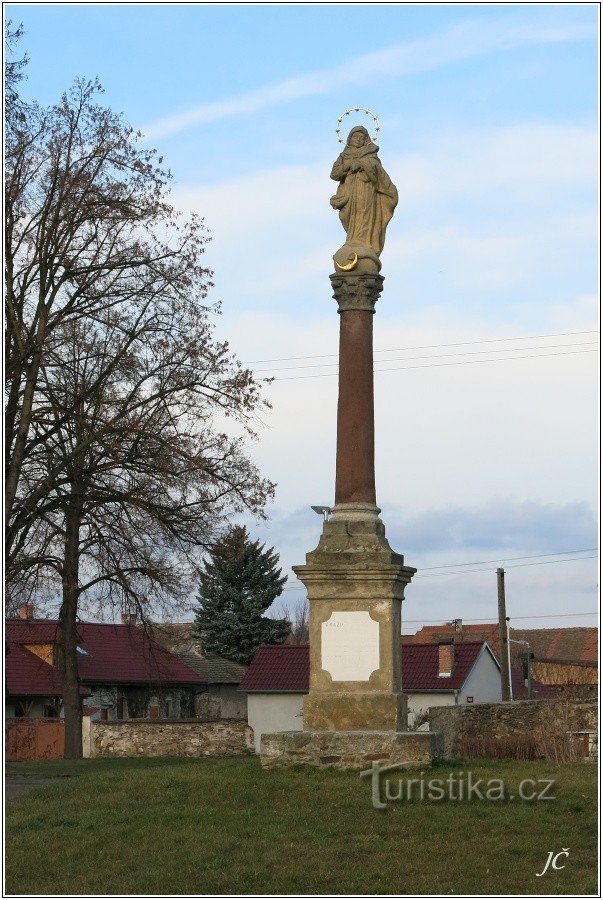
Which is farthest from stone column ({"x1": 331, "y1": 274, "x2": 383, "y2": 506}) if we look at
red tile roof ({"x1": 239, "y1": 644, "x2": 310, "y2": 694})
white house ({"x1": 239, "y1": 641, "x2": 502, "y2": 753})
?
red tile roof ({"x1": 239, "y1": 644, "x2": 310, "y2": 694})

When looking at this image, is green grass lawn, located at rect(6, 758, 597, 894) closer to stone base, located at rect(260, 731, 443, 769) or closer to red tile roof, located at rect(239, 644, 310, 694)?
stone base, located at rect(260, 731, 443, 769)

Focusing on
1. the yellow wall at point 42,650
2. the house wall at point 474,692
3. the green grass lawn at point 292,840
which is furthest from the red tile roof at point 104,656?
the green grass lawn at point 292,840

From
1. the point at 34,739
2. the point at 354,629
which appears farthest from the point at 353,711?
the point at 34,739

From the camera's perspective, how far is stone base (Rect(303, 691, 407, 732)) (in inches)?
587

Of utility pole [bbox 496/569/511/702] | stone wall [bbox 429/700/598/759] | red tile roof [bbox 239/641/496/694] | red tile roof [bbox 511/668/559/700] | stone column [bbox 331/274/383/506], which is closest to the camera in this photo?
stone column [bbox 331/274/383/506]

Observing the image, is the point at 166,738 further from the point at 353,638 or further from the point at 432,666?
the point at 353,638

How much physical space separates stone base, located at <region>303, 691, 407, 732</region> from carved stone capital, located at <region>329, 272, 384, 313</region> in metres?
4.69

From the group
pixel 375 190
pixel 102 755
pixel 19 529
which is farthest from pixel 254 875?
pixel 102 755

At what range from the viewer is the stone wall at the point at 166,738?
2955 centimetres

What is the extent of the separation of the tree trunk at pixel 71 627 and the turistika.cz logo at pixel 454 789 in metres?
9.59

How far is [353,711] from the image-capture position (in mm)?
14961

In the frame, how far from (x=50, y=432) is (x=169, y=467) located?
2.00 m

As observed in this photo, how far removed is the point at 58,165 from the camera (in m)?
20.5

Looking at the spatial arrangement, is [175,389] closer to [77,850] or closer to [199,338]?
[199,338]
